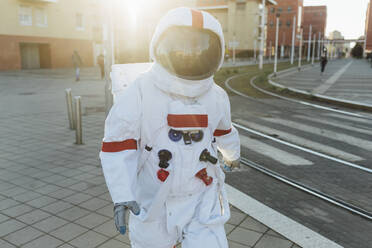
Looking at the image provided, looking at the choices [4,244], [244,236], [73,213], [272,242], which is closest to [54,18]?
[73,213]

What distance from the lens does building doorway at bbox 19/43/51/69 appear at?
1303 inches

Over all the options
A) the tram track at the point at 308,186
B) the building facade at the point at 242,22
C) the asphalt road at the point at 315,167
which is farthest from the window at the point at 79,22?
the building facade at the point at 242,22

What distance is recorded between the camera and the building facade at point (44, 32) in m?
30.1

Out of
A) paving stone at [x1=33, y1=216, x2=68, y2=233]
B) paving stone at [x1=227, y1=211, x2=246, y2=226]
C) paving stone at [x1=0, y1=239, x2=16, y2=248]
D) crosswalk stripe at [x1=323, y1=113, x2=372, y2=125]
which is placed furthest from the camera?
crosswalk stripe at [x1=323, y1=113, x2=372, y2=125]

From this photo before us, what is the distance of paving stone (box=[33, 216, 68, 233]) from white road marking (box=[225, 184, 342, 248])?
1.89 m

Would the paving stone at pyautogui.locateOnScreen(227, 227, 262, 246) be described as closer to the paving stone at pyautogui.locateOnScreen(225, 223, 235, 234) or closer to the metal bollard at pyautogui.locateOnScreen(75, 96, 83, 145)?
the paving stone at pyautogui.locateOnScreen(225, 223, 235, 234)

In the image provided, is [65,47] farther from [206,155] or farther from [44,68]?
[206,155]

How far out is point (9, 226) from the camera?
11.9 ft

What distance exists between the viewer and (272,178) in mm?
5211

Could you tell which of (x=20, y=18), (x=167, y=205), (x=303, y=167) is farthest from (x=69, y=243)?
(x=20, y=18)

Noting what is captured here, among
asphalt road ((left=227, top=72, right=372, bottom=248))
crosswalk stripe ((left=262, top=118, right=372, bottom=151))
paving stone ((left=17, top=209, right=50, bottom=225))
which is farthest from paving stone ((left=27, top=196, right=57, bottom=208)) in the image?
crosswalk stripe ((left=262, top=118, right=372, bottom=151))

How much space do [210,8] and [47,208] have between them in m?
79.1

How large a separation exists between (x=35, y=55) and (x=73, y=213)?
33673 millimetres

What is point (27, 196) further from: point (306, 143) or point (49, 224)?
point (306, 143)
